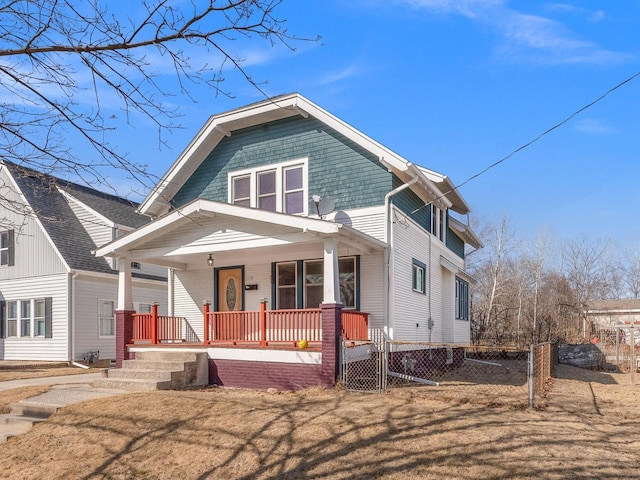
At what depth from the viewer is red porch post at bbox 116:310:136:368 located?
13.7 m

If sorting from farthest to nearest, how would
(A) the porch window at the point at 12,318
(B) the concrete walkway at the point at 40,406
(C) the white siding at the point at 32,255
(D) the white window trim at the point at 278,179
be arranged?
1. (A) the porch window at the point at 12,318
2. (C) the white siding at the point at 32,255
3. (D) the white window trim at the point at 278,179
4. (B) the concrete walkway at the point at 40,406

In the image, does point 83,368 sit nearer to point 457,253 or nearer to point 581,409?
point 457,253

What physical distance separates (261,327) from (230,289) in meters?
3.44

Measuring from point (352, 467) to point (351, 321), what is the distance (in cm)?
592

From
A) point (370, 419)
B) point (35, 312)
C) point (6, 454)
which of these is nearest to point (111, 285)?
point (35, 312)

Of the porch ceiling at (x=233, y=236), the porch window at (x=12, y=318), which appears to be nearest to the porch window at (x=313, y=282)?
the porch ceiling at (x=233, y=236)

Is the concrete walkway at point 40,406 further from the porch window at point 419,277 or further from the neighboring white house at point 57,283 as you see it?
the neighboring white house at point 57,283

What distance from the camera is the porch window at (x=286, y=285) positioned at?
14.4m

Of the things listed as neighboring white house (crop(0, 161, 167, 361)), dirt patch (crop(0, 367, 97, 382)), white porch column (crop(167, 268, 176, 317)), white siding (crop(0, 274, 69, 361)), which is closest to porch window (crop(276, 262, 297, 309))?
white porch column (crop(167, 268, 176, 317))

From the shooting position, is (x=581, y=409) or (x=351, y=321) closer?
(x=581, y=409)

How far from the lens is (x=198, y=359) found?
40.8ft

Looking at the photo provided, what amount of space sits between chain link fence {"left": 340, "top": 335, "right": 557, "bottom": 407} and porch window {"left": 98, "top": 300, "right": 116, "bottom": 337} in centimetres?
1225

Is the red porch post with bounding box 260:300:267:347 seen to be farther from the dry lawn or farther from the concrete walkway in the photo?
the concrete walkway

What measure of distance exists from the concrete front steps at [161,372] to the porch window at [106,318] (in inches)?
331
